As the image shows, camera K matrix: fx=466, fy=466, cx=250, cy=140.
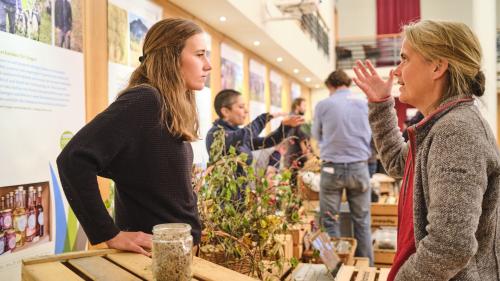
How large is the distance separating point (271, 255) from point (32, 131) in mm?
1351

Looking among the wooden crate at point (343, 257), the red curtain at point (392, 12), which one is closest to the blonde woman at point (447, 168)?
the wooden crate at point (343, 257)

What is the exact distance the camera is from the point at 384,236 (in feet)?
15.0

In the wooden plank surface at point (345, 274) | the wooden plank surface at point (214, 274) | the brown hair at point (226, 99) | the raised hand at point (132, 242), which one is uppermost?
the brown hair at point (226, 99)

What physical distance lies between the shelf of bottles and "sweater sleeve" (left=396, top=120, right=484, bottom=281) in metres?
1.87

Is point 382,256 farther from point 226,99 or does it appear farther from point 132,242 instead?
point 132,242

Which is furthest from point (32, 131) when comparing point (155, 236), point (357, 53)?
point (357, 53)

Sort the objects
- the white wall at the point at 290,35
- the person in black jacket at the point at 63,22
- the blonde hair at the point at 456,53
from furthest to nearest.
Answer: the white wall at the point at 290,35 → the person in black jacket at the point at 63,22 → the blonde hair at the point at 456,53

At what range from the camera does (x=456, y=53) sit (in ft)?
3.93

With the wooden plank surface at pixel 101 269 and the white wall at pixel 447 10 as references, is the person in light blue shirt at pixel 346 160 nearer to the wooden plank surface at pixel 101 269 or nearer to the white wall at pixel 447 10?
the wooden plank surface at pixel 101 269

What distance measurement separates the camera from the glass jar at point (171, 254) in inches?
39.2

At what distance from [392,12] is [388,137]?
1528cm

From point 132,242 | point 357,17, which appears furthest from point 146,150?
point 357,17

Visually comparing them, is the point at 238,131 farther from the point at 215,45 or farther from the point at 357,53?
the point at 357,53

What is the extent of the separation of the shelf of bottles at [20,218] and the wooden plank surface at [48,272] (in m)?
1.16
